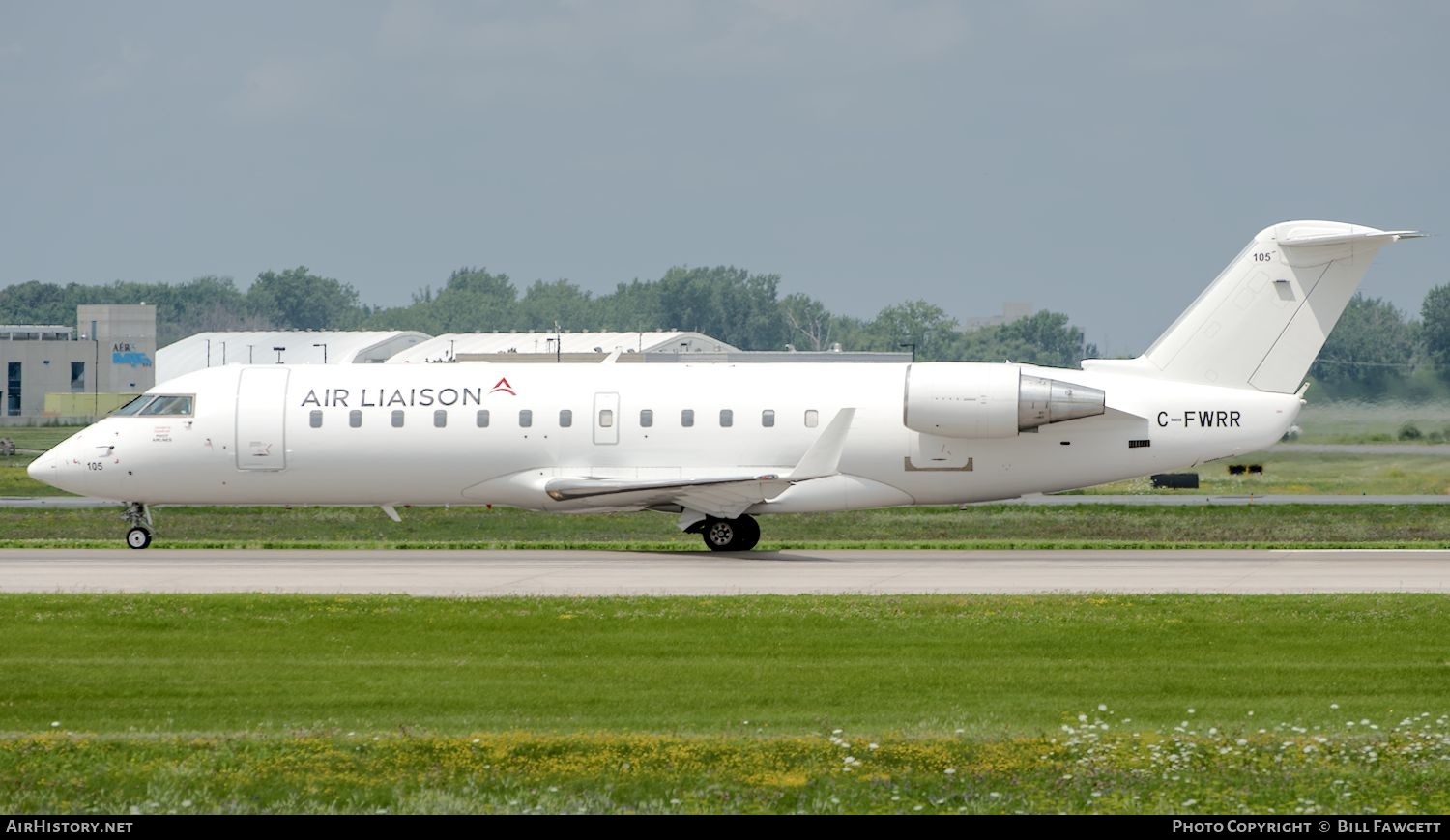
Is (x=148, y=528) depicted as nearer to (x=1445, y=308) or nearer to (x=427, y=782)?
(x=427, y=782)

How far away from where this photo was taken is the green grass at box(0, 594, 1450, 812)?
39.9 feet

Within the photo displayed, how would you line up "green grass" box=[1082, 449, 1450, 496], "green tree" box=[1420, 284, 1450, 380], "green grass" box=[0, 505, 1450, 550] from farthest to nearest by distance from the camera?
"green tree" box=[1420, 284, 1450, 380]
"green grass" box=[1082, 449, 1450, 496]
"green grass" box=[0, 505, 1450, 550]

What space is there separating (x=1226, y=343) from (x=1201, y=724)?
17.7 meters

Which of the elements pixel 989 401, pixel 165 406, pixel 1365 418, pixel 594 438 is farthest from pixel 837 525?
pixel 165 406

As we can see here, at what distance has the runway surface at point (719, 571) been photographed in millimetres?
24531

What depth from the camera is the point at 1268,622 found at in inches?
797

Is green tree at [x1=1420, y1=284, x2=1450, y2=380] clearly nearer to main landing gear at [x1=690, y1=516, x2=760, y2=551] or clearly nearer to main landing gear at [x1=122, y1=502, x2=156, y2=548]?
main landing gear at [x1=690, y1=516, x2=760, y2=551]

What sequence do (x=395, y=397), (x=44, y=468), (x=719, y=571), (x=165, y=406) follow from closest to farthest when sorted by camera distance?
1. (x=719, y=571)
2. (x=395, y=397)
3. (x=44, y=468)
4. (x=165, y=406)

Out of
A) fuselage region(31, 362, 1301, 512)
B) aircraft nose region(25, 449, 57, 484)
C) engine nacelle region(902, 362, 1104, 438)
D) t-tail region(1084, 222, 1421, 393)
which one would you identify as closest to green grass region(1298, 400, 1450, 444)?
t-tail region(1084, 222, 1421, 393)

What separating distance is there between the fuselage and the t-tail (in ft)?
1.42

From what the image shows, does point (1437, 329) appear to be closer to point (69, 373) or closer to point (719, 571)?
point (719, 571)

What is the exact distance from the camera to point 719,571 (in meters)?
27.6

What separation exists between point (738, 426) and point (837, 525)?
1207 cm

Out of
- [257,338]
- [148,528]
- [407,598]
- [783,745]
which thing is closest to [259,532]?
[148,528]
